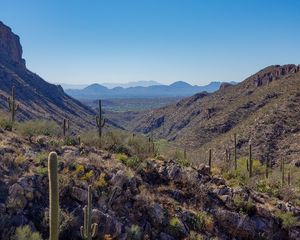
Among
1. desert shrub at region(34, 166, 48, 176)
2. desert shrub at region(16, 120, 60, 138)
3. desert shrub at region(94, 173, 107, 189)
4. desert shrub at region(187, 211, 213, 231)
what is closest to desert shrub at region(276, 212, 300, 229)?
desert shrub at region(187, 211, 213, 231)

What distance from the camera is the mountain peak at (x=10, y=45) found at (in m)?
106

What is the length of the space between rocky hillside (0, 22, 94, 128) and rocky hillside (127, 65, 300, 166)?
20.4 m

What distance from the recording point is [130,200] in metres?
15.8

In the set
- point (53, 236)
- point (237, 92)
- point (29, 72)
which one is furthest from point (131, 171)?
point (29, 72)

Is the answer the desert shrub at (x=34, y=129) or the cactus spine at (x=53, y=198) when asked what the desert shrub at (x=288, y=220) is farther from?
the cactus spine at (x=53, y=198)

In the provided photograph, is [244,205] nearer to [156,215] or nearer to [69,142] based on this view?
[156,215]

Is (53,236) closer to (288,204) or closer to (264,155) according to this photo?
(288,204)

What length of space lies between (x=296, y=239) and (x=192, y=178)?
4.73m

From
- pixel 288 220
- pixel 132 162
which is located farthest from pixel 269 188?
pixel 132 162

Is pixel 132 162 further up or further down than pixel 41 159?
further down

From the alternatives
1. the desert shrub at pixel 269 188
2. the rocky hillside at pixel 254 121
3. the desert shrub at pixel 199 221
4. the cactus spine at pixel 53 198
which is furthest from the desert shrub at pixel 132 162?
the rocky hillside at pixel 254 121

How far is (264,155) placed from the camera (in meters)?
46.4

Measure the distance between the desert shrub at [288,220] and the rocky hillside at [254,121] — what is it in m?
28.3

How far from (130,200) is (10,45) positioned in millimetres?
105878
